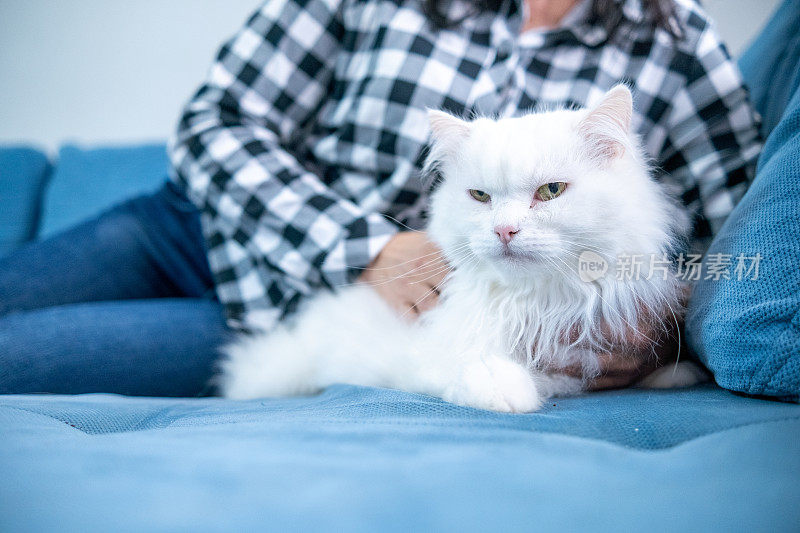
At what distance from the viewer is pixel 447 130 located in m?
0.76

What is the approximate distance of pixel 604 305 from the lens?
0.67 meters

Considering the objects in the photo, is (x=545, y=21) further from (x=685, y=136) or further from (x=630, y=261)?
(x=630, y=261)

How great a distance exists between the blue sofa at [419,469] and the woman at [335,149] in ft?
1.22

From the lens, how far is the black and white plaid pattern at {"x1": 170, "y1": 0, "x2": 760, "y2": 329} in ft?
3.15

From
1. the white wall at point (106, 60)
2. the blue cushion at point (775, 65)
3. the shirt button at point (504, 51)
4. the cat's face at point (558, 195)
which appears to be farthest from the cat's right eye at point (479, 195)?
the white wall at point (106, 60)

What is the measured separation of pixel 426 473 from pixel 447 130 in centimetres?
53

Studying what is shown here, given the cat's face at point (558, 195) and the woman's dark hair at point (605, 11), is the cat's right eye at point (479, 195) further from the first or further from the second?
the woman's dark hair at point (605, 11)

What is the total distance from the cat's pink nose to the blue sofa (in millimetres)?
222

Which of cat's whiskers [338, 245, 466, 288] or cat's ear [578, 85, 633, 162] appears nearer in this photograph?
cat's ear [578, 85, 633, 162]

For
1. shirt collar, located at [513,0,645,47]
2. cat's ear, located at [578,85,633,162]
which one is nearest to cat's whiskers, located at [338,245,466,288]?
cat's ear, located at [578,85,633,162]

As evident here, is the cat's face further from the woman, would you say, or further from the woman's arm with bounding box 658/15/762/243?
the woman's arm with bounding box 658/15/762/243

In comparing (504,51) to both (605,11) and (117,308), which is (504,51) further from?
(117,308)

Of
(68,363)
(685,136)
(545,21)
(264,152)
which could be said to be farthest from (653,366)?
(68,363)

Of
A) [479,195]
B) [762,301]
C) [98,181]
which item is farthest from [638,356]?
[98,181]
